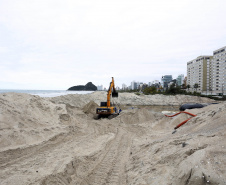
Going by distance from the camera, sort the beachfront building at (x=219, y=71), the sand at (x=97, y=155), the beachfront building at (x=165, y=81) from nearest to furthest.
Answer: the sand at (x=97, y=155) < the beachfront building at (x=219, y=71) < the beachfront building at (x=165, y=81)

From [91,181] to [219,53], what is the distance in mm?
75547

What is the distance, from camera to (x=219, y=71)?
66688mm

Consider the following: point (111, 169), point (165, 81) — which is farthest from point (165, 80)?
point (111, 169)

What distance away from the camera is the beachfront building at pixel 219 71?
64312 millimetres

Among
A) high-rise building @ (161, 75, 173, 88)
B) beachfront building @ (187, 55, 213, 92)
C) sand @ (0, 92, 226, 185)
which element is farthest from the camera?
high-rise building @ (161, 75, 173, 88)

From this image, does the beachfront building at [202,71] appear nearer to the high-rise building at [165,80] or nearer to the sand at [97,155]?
the high-rise building at [165,80]

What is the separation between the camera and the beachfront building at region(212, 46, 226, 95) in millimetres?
64312

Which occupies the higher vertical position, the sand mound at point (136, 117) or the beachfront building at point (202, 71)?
the beachfront building at point (202, 71)

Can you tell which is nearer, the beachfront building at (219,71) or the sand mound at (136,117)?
the sand mound at (136,117)

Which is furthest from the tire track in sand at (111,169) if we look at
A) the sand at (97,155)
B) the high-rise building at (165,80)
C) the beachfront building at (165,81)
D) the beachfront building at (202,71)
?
the high-rise building at (165,80)

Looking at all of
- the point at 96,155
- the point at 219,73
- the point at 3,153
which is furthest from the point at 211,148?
the point at 219,73

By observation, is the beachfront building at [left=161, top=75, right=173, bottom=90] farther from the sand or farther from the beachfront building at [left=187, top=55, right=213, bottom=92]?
the sand

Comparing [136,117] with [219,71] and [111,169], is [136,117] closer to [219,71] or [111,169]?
[111,169]

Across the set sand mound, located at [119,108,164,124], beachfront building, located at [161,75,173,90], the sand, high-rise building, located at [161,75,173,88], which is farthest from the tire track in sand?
high-rise building, located at [161,75,173,88]
